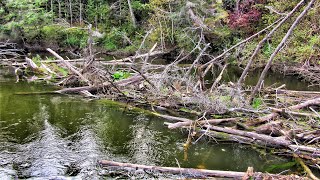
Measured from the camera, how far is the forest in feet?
24.7

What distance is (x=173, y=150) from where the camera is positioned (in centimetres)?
766

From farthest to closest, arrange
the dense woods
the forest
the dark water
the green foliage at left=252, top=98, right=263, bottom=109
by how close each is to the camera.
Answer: the dense woods
the green foliage at left=252, top=98, right=263, bottom=109
the forest
the dark water

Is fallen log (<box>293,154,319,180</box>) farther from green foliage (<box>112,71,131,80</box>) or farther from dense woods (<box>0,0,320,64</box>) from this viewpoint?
dense woods (<box>0,0,320,64</box>)

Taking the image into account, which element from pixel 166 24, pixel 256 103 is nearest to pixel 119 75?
pixel 256 103

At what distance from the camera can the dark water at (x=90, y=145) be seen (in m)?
6.70

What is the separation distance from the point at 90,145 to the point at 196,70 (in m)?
4.46

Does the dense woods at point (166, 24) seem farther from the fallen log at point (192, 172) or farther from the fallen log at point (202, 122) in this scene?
the fallen log at point (192, 172)

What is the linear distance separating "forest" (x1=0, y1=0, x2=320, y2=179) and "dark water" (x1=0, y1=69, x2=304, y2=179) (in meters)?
0.28

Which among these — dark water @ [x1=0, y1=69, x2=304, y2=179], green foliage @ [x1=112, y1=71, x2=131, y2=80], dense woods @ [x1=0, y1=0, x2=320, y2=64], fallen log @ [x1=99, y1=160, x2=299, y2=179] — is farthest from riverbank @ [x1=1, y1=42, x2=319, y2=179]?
dense woods @ [x1=0, y1=0, x2=320, y2=64]

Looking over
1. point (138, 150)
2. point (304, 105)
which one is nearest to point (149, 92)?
point (138, 150)

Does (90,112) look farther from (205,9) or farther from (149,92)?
(205,9)

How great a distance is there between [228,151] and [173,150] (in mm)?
1227

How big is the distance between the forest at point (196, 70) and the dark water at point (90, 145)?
28cm

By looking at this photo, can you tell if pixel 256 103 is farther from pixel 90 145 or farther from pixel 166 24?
pixel 166 24
